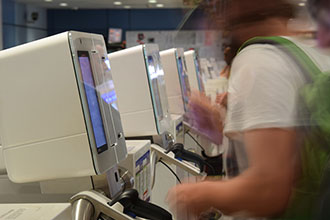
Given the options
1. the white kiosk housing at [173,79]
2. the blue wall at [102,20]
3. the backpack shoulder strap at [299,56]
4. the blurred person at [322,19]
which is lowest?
the white kiosk housing at [173,79]

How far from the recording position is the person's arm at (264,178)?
0.61m

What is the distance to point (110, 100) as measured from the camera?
135 centimetres

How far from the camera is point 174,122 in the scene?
2.51 meters

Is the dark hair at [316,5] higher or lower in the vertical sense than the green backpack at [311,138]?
higher

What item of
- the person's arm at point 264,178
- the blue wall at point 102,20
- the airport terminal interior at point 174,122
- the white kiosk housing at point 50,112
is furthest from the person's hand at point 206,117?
the blue wall at point 102,20

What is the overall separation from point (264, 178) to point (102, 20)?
1139cm

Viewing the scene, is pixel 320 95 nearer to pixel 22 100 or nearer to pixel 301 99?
pixel 301 99

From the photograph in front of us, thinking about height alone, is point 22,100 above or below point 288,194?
above

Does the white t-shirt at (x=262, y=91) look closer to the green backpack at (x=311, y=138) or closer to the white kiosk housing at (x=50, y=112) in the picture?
the green backpack at (x=311, y=138)

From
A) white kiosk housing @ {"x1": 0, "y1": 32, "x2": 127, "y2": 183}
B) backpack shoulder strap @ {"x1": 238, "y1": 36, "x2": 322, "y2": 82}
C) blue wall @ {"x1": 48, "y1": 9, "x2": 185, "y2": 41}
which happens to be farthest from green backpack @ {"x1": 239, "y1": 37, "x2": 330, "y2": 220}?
blue wall @ {"x1": 48, "y1": 9, "x2": 185, "y2": 41}

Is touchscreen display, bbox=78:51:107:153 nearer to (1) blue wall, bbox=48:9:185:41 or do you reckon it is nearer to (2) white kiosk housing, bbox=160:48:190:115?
(2) white kiosk housing, bbox=160:48:190:115

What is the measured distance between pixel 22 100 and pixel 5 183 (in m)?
0.34

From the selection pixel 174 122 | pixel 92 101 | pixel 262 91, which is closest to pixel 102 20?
pixel 174 122

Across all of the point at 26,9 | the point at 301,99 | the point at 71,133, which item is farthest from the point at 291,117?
the point at 26,9
